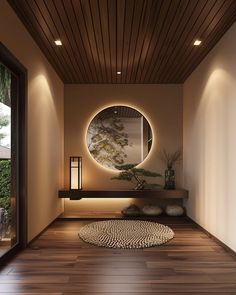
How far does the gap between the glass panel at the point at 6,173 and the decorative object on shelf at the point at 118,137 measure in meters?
2.71

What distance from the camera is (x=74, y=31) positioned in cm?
351

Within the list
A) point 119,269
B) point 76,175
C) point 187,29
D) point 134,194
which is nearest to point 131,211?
point 134,194

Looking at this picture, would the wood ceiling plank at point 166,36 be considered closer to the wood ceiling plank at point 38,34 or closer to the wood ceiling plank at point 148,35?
the wood ceiling plank at point 148,35

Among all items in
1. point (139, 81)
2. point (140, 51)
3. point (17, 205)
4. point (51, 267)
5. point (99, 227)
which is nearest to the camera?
point (51, 267)

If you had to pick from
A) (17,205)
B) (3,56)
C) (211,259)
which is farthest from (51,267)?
(3,56)

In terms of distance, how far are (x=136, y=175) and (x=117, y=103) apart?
4.77 ft

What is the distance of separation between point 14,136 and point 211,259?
2511mm

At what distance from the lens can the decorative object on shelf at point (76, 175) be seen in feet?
17.6

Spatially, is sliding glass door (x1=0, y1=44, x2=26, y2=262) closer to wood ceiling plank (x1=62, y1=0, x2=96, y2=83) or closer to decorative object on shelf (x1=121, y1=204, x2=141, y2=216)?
wood ceiling plank (x1=62, y1=0, x2=96, y2=83)

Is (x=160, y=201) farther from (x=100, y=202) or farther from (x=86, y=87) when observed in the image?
(x=86, y=87)

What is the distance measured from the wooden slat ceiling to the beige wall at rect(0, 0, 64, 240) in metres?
0.19

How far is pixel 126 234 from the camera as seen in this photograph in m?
4.12

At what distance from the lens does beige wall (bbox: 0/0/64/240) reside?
312 cm

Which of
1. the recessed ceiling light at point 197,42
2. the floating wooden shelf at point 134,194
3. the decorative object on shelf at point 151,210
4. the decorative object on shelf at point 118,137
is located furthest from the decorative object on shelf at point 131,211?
the recessed ceiling light at point 197,42
